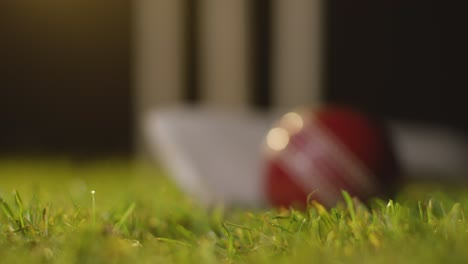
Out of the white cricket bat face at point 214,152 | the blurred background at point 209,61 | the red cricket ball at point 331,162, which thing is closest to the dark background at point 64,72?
the blurred background at point 209,61

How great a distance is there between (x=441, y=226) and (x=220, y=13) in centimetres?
475

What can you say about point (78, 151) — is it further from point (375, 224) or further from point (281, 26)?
point (375, 224)

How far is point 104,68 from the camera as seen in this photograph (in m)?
5.48

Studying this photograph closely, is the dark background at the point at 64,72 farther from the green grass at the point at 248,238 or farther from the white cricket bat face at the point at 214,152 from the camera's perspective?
the green grass at the point at 248,238

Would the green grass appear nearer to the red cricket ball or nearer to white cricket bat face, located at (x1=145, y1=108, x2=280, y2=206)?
the red cricket ball

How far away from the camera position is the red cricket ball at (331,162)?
1.78m

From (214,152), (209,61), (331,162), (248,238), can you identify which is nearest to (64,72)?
(209,61)

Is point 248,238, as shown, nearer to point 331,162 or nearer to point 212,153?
point 331,162

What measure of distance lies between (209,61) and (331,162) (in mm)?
3759

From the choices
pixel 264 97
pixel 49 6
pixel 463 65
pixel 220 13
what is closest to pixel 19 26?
pixel 49 6

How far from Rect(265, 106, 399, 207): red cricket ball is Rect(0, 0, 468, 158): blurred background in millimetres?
3327

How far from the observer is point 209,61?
547cm

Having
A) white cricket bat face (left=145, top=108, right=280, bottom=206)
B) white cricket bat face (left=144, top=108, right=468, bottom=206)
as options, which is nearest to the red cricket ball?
white cricket bat face (left=144, top=108, right=468, bottom=206)

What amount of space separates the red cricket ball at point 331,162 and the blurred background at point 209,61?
3.33 m
